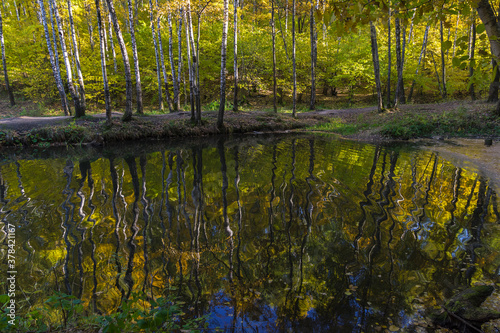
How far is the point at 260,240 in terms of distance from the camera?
422 centimetres

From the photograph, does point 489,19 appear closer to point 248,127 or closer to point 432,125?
point 432,125

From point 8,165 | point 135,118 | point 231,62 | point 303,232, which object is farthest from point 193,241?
point 231,62

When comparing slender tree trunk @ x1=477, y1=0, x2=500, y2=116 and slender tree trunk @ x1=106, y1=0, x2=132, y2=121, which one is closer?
slender tree trunk @ x1=477, y1=0, x2=500, y2=116

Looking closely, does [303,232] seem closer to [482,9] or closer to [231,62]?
[482,9]

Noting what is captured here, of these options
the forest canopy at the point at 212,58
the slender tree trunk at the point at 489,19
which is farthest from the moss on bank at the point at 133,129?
the slender tree trunk at the point at 489,19

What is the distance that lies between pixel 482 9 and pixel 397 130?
12.3 metres

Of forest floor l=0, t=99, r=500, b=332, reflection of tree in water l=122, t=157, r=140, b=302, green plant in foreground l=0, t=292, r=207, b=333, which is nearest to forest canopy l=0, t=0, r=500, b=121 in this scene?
forest floor l=0, t=99, r=500, b=332

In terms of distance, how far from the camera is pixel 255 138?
1466 centimetres

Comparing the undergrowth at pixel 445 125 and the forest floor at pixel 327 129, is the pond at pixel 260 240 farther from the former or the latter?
the undergrowth at pixel 445 125

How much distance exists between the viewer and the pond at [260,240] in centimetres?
296

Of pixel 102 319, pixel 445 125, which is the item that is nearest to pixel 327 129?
pixel 445 125

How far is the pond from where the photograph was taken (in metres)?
2.96

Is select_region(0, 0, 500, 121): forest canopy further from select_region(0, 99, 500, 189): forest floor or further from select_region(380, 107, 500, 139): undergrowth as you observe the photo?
select_region(380, 107, 500, 139): undergrowth

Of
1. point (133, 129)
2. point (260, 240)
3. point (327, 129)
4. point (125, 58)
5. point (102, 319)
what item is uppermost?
point (125, 58)
